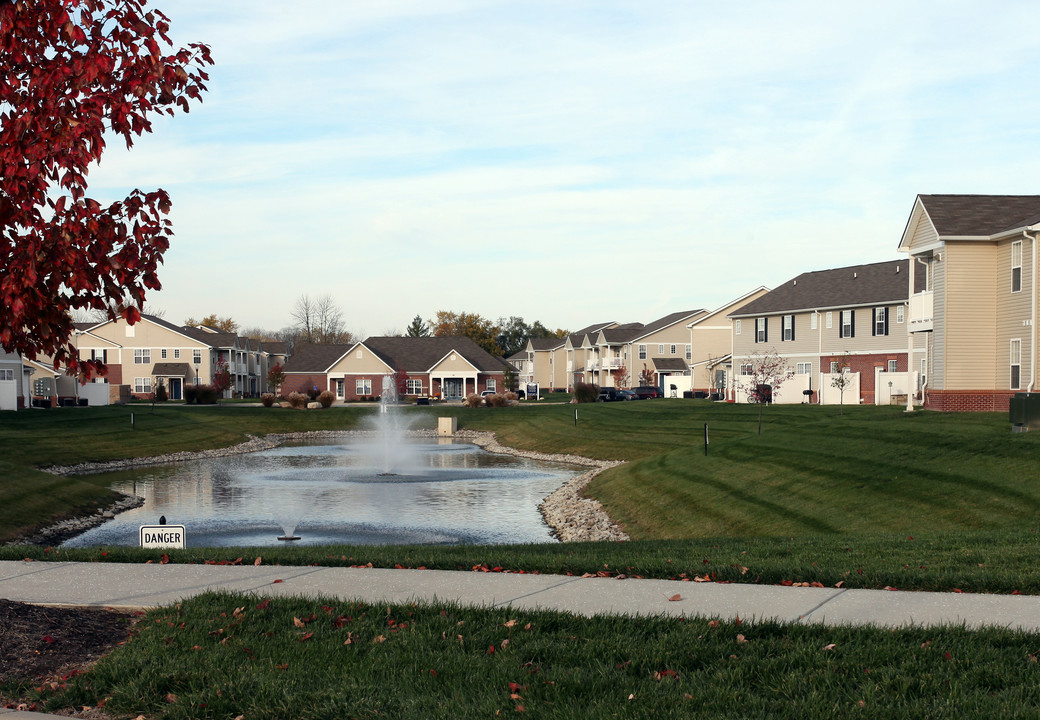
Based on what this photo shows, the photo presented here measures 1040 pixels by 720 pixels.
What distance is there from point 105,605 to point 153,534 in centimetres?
463

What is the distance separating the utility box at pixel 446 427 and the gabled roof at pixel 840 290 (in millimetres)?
22137

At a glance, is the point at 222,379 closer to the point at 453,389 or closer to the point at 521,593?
the point at 453,389

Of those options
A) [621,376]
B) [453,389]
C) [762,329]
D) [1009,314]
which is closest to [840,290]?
[762,329]

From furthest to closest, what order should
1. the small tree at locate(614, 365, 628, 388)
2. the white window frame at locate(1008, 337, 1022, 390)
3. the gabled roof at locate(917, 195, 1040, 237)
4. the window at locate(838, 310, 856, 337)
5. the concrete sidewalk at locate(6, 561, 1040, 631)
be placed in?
the small tree at locate(614, 365, 628, 388) → the window at locate(838, 310, 856, 337) → the gabled roof at locate(917, 195, 1040, 237) → the white window frame at locate(1008, 337, 1022, 390) → the concrete sidewalk at locate(6, 561, 1040, 631)

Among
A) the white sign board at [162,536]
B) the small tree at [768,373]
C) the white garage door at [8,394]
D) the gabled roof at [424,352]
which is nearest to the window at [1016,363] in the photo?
the small tree at [768,373]

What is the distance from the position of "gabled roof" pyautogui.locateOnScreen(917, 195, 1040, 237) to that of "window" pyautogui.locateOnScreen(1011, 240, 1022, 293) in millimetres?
654

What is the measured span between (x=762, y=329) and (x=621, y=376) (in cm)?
3949

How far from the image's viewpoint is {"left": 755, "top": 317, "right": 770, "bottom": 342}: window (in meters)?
65.8

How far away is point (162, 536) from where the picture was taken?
1362 cm

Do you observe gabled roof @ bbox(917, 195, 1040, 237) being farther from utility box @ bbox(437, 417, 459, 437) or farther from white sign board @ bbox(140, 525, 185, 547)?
utility box @ bbox(437, 417, 459, 437)

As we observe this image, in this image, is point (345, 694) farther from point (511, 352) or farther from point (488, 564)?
point (511, 352)

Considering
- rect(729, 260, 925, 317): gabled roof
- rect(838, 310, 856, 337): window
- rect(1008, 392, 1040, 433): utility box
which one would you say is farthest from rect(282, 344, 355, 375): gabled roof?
rect(1008, 392, 1040, 433): utility box

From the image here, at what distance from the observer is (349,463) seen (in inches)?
1870

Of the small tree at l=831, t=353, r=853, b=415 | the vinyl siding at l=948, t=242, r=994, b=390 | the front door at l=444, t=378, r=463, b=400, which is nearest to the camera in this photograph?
the vinyl siding at l=948, t=242, r=994, b=390
